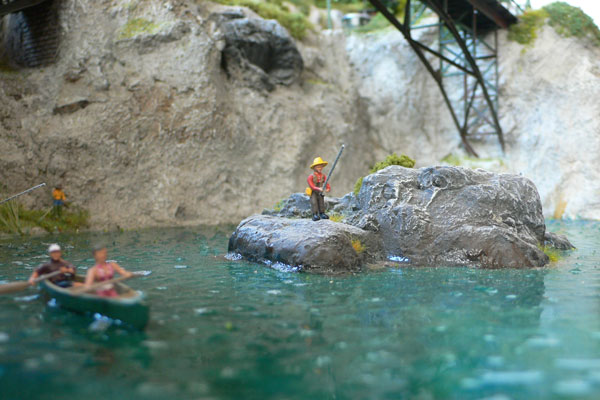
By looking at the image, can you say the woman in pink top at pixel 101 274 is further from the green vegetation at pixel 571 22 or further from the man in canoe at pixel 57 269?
the green vegetation at pixel 571 22

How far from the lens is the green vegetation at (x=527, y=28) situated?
2830cm

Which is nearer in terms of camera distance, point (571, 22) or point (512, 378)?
point (512, 378)

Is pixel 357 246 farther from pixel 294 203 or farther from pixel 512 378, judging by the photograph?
pixel 512 378

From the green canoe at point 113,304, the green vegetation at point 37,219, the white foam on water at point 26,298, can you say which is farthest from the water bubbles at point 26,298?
the green vegetation at point 37,219

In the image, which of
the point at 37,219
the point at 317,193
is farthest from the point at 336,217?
the point at 37,219

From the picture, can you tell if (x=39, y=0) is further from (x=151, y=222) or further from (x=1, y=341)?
(x=1, y=341)

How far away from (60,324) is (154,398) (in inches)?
128

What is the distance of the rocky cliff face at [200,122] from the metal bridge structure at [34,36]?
22.0 inches

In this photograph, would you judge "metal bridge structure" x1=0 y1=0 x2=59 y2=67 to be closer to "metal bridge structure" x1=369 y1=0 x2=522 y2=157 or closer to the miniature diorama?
the miniature diorama

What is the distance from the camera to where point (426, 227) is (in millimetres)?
12367

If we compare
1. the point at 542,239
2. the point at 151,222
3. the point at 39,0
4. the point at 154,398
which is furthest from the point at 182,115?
the point at 154,398

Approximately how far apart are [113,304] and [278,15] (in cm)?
2767

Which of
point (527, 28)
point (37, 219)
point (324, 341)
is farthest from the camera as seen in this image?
point (527, 28)

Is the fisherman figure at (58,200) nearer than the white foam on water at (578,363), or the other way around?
the white foam on water at (578,363)
